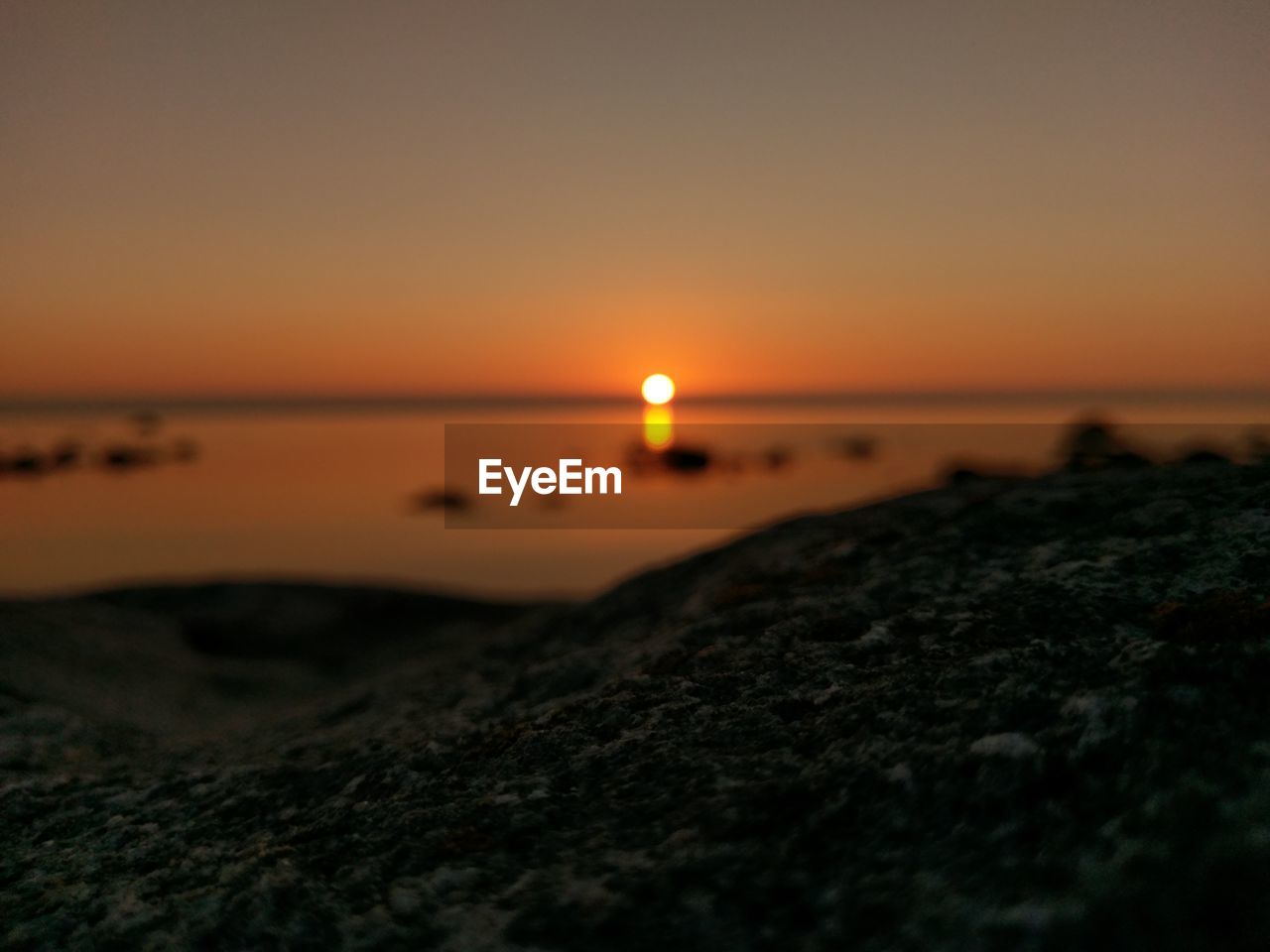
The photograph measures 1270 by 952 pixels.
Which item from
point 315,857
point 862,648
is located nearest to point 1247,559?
point 862,648

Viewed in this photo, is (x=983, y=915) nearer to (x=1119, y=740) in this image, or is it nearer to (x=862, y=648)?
(x=1119, y=740)

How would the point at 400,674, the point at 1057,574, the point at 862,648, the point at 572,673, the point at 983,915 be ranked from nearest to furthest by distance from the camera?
1. the point at 983,915
2. the point at 862,648
3. the point at 1057,574
4. the point at 572,673
5. the point at 400,674

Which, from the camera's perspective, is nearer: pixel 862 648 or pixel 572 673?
pixel 862 648

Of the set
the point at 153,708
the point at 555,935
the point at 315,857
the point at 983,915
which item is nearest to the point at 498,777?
the point at 315,857

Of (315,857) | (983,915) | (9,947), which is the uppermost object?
(983,915)

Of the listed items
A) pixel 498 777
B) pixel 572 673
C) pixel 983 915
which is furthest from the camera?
pixel 572 673

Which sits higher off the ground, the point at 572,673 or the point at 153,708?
the point at 572,673

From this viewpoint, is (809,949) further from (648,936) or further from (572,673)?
(572,673)
